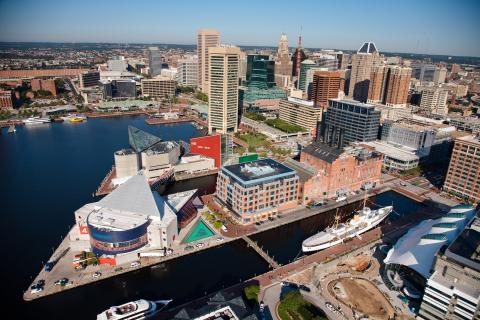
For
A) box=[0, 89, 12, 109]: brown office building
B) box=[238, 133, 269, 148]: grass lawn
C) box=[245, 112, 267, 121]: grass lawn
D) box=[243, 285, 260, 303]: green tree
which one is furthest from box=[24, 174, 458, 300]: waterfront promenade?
box=[0, 89, 12, 109]: brown office building

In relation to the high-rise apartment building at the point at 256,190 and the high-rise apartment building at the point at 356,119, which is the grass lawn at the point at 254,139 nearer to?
the high-rise apartment building at the point at 356,119

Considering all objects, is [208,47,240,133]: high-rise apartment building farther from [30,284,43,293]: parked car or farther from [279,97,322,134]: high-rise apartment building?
[30,284,43,293]: parked car

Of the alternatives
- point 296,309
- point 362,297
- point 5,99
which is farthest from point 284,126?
point 5,99

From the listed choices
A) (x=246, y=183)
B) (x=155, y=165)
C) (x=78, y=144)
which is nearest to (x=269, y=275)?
(x=246, y=183)

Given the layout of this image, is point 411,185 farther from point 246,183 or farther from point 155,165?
point 155,165

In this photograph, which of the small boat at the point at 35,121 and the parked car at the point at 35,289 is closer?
the parked car at the point at 35,289

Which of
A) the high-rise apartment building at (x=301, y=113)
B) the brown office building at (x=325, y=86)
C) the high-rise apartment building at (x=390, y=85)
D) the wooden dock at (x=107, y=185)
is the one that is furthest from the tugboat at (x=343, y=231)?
the high-rise apartment building at (x=390, y=85)

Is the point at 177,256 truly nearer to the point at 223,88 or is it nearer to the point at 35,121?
the point at 223,88
